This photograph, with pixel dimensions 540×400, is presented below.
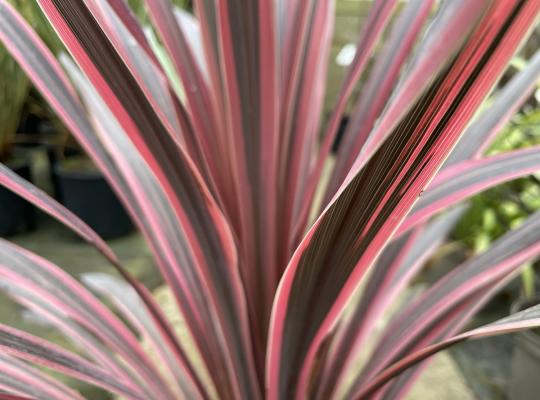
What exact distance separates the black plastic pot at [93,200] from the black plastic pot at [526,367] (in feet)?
3.11

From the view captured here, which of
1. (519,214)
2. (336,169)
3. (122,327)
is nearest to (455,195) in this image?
(336,169)

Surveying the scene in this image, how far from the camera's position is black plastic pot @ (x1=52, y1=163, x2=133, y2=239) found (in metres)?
1.26

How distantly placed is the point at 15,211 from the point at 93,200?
0.18 metres

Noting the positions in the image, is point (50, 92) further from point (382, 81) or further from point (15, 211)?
point (15, 211)

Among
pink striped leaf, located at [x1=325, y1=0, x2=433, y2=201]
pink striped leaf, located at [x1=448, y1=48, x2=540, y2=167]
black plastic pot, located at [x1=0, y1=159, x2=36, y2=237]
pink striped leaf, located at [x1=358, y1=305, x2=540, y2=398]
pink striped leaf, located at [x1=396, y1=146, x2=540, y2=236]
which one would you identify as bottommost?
pink striped leaf, located at [x1=358, y1=305, x2=540, y2=398]

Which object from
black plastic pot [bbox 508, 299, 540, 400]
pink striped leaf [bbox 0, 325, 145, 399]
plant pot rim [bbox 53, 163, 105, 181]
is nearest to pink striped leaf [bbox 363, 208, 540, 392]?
pink striped leaf [bbox 0, 325, 145, 399]

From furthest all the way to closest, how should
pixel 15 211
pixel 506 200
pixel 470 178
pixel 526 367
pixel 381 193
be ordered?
pixel 15 211, pixel 506 200, pixel 526 367, pixel 470 178, pixel 381 193

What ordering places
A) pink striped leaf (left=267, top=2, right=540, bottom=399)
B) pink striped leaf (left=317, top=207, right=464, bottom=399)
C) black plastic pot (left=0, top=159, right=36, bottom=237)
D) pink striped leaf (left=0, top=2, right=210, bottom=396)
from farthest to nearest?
black plastic pot (left=0, top=159, right=36, bottom=237) < pink striped leaf (left=317, top=207, right=464, bottom=399) < pink striped leaf (left=0, top=2, right=210, bottom=396) < pink striped leaf (left=267, top=2, right=540, bottom=399)

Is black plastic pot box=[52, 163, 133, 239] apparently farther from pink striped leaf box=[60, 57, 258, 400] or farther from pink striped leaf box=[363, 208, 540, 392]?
pink striped leaf box=[363, 208, 540, 392]

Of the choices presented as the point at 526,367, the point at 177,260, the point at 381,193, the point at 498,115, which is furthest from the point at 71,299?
the point at 526,367

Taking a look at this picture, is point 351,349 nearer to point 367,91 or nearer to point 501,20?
point 367,91

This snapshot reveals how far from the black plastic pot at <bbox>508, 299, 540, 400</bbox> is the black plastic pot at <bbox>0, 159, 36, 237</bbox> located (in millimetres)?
1099

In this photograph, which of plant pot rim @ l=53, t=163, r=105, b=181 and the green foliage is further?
plant pot rim @ l=53, t=163, r=105, b=181

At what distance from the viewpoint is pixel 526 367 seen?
0.79m
